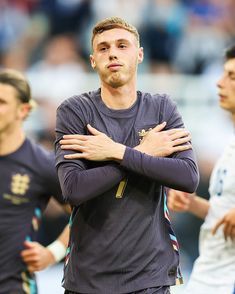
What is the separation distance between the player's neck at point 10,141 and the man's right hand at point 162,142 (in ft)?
5.14

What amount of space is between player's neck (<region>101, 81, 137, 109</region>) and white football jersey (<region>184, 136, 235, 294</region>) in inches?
47.3

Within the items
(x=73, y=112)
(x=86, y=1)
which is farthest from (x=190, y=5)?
(x=73, y=112)

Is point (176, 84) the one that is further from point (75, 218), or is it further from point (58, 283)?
point (75, 218)

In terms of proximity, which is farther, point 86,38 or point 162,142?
point 86,38

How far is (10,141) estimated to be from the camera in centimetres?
538

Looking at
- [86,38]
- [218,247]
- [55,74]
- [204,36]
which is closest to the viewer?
[218,247]

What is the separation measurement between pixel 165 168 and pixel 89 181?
0.37m

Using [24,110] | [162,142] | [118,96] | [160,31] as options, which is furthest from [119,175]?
[160,31]

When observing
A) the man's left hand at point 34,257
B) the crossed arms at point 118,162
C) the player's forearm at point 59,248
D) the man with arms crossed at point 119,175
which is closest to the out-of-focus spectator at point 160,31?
the player's forearm at point 59,248

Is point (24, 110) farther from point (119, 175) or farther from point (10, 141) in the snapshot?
point (119, 175)

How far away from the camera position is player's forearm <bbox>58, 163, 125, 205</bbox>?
3846mm

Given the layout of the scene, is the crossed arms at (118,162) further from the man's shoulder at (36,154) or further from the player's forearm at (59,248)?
the player's forearm at (59,248)

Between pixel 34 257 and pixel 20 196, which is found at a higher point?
pixel 20 196

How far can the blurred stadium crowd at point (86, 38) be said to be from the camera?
10.3 meters
